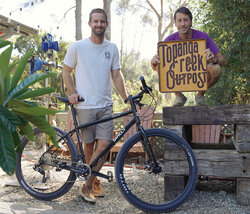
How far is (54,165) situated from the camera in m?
3.39

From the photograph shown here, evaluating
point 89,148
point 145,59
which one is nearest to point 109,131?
point 89,148

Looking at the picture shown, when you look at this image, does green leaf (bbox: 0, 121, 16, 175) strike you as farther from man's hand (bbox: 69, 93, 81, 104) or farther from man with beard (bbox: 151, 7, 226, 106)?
man with beard (bbox: 151, 7, 226, 106)

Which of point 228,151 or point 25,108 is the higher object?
point 25,108

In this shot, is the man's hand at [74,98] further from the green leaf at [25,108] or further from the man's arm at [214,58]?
the green leaf at [25,108]

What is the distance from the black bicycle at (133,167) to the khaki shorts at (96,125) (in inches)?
3.4

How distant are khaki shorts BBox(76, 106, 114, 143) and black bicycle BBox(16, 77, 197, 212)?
85 millimetres

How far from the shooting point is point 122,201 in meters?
3.34

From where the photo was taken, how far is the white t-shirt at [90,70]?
11.0 ft

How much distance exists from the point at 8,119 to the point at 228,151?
221cm

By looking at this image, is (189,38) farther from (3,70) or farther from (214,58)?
(3,70)

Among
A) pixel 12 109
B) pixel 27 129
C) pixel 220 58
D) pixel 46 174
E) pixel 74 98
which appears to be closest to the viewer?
pixel 12 109

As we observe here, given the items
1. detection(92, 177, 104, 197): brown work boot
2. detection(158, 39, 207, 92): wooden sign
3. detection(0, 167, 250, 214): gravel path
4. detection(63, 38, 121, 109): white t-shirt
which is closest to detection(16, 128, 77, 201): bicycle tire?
detection(0, 167, 250, 214): gravel path

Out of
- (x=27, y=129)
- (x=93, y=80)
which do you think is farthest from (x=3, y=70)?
(x=93, y=80)

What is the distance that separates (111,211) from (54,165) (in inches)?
30.5
